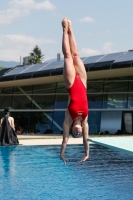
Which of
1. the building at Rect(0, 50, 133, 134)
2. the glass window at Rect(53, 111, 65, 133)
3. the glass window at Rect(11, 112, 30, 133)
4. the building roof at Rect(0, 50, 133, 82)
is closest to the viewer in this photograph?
the building roof at Rect(0, 50, 133, 82)

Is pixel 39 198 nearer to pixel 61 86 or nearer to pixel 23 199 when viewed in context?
pixel 23 199

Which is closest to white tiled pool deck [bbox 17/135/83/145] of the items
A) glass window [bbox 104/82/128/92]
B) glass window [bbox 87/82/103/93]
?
glass window [bbox 104/82/128/92]

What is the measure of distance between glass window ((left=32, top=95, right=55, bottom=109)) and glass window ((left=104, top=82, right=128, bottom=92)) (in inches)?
183

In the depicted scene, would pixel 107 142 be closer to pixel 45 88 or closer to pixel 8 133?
pixel 8 133

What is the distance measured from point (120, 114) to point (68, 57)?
25762 millimetres

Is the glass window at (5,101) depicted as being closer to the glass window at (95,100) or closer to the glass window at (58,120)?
the glass window at (58,120)

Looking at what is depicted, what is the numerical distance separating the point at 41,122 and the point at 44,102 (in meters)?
→ 1.68

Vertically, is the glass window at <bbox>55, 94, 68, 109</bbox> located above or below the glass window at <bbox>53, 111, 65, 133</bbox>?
above

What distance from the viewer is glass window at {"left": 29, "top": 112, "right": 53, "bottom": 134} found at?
33688 mm

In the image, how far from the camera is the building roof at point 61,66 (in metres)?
25.9

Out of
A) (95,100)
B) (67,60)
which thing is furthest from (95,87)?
(67,60)

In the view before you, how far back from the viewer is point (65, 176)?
11.7m

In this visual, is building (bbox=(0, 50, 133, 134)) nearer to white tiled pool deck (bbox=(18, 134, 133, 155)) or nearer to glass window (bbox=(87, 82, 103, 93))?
glass window (bbox=(87, 82, 103, 93))

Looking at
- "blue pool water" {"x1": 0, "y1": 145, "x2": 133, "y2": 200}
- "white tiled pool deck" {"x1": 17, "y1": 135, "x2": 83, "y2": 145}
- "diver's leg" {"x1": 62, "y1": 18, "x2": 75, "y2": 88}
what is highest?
"diver's leg" {"x1": 62, "y1": 18, "x2": 75, "y2": 88}
